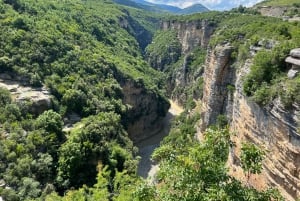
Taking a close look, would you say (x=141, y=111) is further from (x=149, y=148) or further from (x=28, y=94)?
(x=28, y=94)

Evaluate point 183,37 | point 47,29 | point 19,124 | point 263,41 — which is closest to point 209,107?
point 263,41

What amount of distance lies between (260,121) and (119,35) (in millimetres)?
80323

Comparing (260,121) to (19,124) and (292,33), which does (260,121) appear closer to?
(292,33)

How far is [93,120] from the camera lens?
44938 mm

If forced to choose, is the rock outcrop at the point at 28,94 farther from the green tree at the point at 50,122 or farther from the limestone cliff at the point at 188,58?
the limestone cliff at the point at 188,58

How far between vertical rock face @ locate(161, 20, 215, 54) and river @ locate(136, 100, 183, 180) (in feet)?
57.9

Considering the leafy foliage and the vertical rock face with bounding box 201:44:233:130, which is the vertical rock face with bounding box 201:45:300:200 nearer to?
the leafy foliage

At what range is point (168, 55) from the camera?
10956 centimetres

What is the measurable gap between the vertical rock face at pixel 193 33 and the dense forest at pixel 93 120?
21.6ft

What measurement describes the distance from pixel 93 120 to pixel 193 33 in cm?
6023

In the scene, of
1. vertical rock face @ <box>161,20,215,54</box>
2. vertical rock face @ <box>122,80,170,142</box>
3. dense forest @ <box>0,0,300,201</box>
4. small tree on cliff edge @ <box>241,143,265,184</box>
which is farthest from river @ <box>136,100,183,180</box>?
small tree on cliff edge @ <box>241,143,265,184</box>

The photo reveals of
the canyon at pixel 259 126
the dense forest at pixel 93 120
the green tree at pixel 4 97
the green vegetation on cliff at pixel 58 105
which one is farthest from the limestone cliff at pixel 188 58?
the green tree at pixel 4 97

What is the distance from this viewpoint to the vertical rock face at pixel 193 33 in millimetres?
91000

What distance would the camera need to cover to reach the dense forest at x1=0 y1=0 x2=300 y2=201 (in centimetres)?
1388
